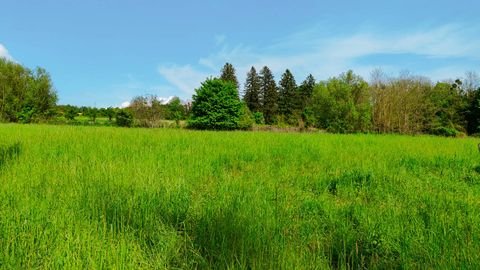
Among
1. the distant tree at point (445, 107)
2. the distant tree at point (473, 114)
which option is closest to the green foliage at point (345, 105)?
the distant tree at point (445, 107)

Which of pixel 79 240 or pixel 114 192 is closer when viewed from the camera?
pixel 79 240

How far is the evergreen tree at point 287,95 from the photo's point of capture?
216 feet

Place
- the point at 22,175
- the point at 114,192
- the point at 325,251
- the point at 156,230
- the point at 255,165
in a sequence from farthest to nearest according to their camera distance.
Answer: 1. the point at 255,165
2. the point at 22,175
3. the point at 114,192
4. the point at 156,230
5. the point at 325,251

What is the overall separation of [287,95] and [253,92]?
729 cm

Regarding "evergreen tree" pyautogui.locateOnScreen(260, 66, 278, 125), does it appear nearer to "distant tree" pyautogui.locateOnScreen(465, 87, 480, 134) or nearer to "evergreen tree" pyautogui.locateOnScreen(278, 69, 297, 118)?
"evergreen tree" pyautogui.locateOnScreen(278, 69, 297, 118)

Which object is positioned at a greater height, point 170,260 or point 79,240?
point 79,240

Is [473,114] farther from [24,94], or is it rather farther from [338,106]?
[24,94]

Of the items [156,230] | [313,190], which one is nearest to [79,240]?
[156,230]

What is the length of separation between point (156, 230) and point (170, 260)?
0.59 meters

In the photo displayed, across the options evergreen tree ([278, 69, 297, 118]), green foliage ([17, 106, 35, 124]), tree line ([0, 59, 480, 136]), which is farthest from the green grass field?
evergreen tree ([278, 69, 297, 118])

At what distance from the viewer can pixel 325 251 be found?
10.1 feet

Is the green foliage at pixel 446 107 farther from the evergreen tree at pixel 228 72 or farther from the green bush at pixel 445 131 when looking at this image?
the evergreen tree at pixel 228 72

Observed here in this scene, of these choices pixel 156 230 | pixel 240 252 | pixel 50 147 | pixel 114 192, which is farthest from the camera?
pixel 50 147

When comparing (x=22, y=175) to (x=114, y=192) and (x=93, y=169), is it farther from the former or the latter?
(x=114, y=192)
